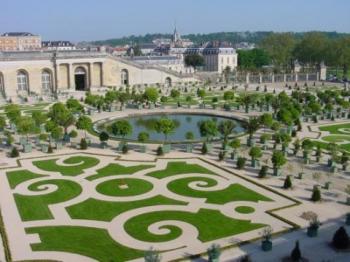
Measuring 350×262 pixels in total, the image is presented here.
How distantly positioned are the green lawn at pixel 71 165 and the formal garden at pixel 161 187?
0.27ft

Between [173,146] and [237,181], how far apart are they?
1206 cm

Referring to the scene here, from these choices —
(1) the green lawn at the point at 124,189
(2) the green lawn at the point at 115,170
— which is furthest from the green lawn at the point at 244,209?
(2) the green lawn at the point at 115,170

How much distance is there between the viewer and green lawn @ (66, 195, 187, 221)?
25922 mm

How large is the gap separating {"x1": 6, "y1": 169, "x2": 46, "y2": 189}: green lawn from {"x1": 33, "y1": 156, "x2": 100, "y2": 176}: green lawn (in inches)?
60.8

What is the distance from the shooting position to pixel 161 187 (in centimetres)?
3080

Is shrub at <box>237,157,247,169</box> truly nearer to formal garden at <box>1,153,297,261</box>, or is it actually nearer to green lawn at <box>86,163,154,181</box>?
formal garden at <box>1,153,297,261</box>

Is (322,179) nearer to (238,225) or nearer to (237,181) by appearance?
(237,181)

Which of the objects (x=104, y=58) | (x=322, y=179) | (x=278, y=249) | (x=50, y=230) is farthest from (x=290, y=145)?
(x=104, y=58)

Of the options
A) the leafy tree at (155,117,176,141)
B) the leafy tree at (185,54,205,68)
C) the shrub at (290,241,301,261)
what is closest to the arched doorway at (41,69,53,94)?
the leafy tree at (155,117,176,141)

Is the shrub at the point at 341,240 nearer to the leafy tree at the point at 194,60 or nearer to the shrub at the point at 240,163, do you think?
the shrub at the point at 240,163

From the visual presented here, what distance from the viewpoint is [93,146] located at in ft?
139

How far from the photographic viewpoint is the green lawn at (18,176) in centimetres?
3203

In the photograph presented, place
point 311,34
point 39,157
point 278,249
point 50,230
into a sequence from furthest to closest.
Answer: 1. point 311,34
2. point 39,157
3. point 50,230
4. point 278,249

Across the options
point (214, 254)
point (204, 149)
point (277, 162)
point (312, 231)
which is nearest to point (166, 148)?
point (204, 149)
